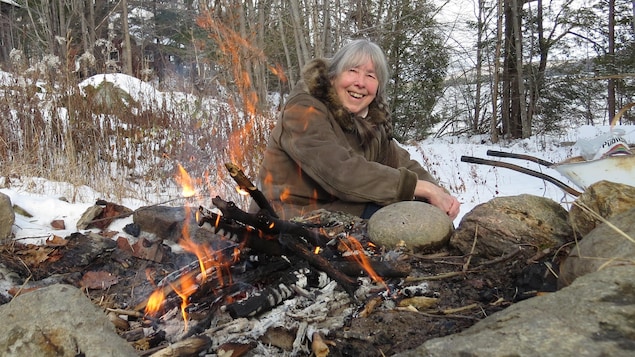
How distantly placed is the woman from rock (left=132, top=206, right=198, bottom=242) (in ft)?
1.72

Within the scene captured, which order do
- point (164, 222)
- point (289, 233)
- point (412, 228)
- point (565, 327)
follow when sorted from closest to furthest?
1. point (565, 327)
2. point (289, 233)
3. point (412, 228)
4. point (164, 222)

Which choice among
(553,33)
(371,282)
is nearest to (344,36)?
(371,282)

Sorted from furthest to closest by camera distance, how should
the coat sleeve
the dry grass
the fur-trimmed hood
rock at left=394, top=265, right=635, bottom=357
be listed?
the dry grass → the fur-trimmed hood → the coat sleeve → rock at left=394, top=265, right=635, bottom=357

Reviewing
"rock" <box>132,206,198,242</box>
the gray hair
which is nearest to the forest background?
the gray hair

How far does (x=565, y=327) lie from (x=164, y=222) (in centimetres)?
233

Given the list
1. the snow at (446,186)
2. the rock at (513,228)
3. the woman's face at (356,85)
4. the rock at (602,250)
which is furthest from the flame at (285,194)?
the rock at (602,250)

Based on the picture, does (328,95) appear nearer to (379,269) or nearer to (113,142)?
(379,269)

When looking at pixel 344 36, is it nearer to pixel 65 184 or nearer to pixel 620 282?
pixel 65 184

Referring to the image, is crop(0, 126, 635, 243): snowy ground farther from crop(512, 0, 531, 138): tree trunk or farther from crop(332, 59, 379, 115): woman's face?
crop(332, 59, 379, 115): woman's face

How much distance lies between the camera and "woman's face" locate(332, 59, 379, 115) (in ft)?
9.70

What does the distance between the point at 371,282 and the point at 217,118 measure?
4.83m

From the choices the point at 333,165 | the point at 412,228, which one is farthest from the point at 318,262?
the point at 333,165

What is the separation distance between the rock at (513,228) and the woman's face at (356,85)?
1.29 meters

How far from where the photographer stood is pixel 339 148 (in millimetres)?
2574
